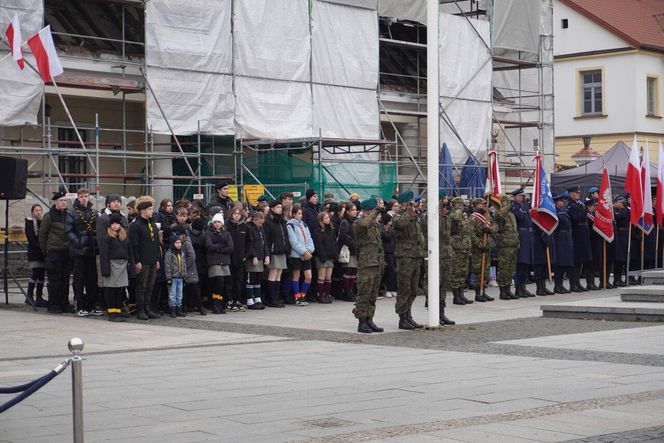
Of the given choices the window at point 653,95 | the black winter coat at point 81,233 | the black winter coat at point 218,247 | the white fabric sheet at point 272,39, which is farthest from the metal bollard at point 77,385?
the window at point 653,95

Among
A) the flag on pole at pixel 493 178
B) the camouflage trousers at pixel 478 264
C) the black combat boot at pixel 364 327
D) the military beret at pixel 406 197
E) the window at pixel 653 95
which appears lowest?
the black combat boot at pixel 364 327

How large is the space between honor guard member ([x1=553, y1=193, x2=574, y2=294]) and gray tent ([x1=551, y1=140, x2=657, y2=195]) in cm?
794

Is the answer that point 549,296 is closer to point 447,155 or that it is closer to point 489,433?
point 447,155

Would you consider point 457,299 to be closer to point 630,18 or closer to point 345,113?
point 345,113

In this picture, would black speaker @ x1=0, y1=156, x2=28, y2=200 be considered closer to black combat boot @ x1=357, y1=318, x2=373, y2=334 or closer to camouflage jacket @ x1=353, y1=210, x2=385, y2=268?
camouflage jacket @ x1=353, y1=210, x2=385, y2=268

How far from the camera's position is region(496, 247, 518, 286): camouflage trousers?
71.9 feet

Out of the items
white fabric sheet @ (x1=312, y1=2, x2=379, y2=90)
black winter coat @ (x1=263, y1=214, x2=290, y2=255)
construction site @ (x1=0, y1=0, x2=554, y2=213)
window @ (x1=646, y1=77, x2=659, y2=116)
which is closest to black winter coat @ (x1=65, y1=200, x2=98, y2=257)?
black winter coat @ (x1=263, y1=214, x2=290, y2=255)

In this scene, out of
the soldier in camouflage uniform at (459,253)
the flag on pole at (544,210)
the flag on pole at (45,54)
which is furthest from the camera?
the flag on pole at (544,210)

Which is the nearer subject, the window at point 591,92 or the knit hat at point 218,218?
the knit hat at point 218,218

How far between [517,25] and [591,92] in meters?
18.3

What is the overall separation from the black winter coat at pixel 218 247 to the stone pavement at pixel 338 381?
4.09ft

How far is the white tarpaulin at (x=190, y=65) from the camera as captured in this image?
26578mm

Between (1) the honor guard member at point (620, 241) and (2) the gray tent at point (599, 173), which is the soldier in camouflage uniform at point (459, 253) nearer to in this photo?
(1) the honor guard member at point (620, 241)

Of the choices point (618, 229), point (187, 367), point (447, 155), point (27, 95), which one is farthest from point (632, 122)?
point (187, 367)
